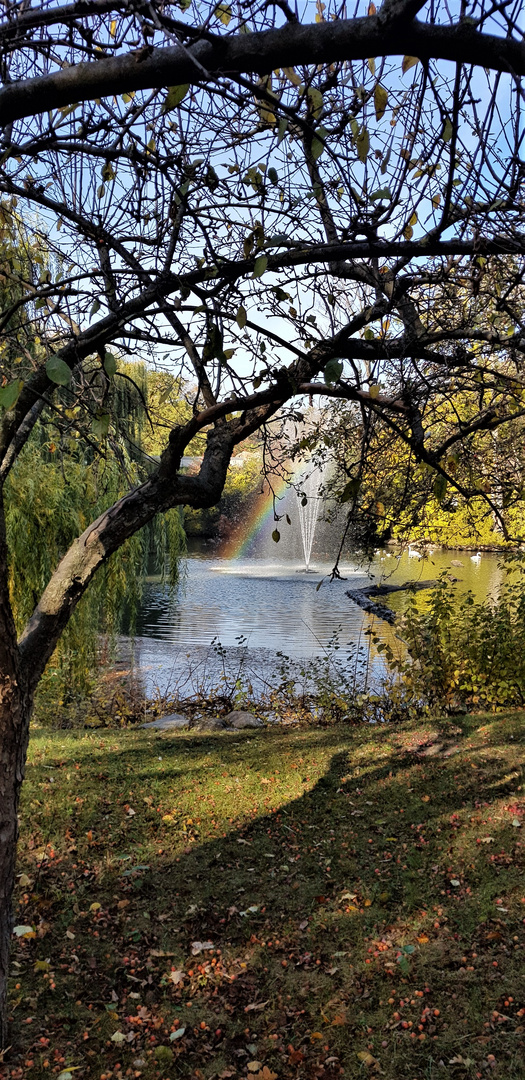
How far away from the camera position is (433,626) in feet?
24.2

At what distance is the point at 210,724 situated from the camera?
24.6ft

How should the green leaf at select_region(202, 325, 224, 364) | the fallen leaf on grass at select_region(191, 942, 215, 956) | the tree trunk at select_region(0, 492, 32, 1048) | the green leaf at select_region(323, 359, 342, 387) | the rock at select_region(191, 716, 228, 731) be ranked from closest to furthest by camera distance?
the green leaf at select_region(323, 359, 342, 387) < the green leaf at select_region(202, 325, 224, 364) < the tree trunk at select_region(0, 492, 32, 1048) < the fallen leaf on grass at select_region(191, 942, 215, 956) < the rock at select_region(191, 716, 228, 731)

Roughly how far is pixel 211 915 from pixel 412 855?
131 centimetres

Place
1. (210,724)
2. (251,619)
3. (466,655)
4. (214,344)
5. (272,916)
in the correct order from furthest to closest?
1. (251,619)
2. (210,724)
3. (466,655)
4. (272,916)
5. (214,344)

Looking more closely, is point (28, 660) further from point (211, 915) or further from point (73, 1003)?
point (211, 915)

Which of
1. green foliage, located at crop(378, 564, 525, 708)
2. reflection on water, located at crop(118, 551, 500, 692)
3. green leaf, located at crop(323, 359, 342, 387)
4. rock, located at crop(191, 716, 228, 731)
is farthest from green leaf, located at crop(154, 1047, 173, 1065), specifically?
reflection on water, located at crop(118, 551, 500, 692)

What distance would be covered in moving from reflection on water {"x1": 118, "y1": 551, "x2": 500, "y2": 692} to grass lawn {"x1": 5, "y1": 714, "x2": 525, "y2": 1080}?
9.07ft

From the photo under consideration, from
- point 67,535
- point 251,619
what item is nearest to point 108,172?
point 67,535

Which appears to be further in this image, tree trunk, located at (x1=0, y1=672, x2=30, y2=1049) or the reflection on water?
the reflection on water

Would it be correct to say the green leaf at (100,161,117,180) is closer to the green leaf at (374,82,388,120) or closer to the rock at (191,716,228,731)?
the green leaf at (374,82,388,120)

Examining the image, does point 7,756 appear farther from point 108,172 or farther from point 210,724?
point 210,724

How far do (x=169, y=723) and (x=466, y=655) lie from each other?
10.8ft

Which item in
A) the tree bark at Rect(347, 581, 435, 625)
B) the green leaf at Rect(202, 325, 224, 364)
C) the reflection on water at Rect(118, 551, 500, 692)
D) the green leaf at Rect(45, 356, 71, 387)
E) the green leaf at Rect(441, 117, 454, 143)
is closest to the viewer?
the green leaf at Rect(45, 356, 71, 387)

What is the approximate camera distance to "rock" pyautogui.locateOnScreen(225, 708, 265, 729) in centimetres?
751
